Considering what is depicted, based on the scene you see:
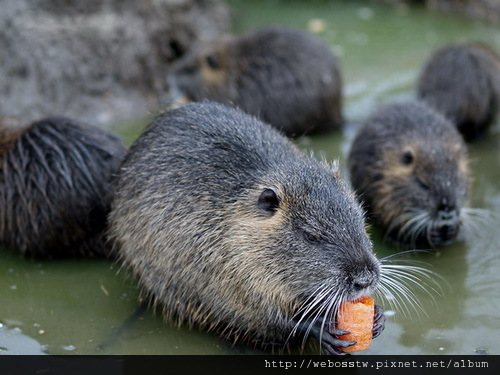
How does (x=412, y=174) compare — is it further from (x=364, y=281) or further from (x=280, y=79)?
(x=280, y=79)

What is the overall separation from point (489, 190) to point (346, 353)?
8.50 ft

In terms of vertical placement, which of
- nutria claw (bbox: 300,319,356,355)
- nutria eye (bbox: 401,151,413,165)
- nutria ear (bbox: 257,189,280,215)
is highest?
nutria ear (bbox: 257,189,280,215)

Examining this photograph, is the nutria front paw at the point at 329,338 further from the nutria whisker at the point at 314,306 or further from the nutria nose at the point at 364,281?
the nutria nose at the point at 364,281

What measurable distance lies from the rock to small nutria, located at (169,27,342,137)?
35.4 inches

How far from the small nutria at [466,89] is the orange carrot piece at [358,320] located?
10.9ft

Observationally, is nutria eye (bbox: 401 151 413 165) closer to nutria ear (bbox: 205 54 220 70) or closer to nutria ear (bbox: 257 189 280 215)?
nutria ear (bbox: 257 189 280 215)

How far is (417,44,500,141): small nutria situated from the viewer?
6.48 metres

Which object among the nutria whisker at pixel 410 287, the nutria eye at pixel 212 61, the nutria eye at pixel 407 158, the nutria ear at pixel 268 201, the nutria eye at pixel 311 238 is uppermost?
the nutria eye at pixel 212 61

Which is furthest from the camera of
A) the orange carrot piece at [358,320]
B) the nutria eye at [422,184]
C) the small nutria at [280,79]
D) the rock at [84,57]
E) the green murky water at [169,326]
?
the rock at [84,57]

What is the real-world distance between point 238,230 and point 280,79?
3191mm

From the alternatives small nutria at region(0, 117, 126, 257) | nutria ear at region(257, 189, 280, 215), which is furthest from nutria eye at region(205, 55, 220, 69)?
nutria ear at region(257, 189, 280, 215)

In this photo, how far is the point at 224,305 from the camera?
3824mm

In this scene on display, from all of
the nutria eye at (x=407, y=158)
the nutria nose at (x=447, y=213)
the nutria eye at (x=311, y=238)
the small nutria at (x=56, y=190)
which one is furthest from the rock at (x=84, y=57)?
the nutria eye at (x=311, y=238)

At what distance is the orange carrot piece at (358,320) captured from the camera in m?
3.50
